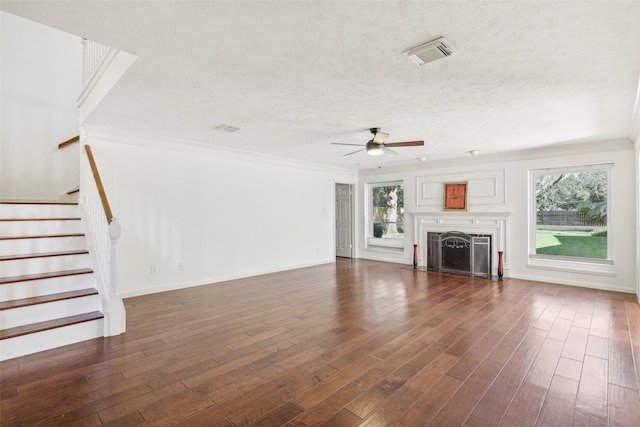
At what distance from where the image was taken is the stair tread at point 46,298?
9.48 feet

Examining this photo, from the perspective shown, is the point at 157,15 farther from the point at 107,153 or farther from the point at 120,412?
the point at 107,153

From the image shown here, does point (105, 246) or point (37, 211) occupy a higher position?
point (37, 211)

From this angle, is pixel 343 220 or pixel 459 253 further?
pixel 343 220

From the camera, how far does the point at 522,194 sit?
6078 mm

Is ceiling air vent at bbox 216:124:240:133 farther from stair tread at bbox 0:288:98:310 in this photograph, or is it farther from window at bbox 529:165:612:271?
window at bbox 529:165:612:271

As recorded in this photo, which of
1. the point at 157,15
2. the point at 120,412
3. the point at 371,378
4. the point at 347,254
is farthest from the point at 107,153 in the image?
the point at 347,254

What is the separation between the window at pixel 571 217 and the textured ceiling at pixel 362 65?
1.36 m

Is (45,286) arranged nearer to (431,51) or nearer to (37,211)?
(37,211)

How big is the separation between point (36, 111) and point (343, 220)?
22.6ft

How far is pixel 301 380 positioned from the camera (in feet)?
7.72

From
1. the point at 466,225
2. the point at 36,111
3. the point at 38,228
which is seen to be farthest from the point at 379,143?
the point at 36,111

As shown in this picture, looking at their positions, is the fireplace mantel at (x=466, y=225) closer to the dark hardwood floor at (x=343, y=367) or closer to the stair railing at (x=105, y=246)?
the dark hardwood floor at (x=343, y=367)

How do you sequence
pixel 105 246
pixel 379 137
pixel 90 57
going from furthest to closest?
pixel 379 137 → pixel 90 57 → pixel 105 246

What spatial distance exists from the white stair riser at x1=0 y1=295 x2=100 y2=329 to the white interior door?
251 inches
